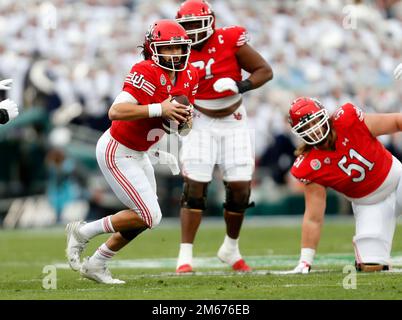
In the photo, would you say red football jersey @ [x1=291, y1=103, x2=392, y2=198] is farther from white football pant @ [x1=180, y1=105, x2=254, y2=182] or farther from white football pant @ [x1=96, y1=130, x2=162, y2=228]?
white football pant @ [x1=96, y1=130, x2=162, y2=228]

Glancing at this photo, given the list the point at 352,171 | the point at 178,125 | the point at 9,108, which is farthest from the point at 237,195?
the point at 9,108

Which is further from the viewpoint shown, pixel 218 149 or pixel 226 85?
pixel 218 149

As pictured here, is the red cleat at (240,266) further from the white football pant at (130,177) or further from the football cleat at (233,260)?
the white football pant at (130,177)

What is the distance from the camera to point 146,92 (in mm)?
6434

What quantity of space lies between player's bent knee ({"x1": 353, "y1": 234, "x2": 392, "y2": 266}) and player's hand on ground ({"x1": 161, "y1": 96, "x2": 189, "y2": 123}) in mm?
1760

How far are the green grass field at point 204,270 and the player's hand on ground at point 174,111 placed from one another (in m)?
1.07

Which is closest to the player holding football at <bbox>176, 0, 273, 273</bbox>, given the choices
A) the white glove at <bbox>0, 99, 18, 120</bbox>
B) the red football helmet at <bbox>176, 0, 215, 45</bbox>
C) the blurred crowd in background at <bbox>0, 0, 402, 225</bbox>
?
the red football helmet at <bbox>176, 0, 215, 45</bbox>

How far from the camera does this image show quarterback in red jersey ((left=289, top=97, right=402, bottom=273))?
22.7 ft

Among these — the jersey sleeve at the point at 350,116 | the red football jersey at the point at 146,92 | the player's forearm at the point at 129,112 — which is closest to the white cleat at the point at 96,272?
the red football jersey at the point at 146,92

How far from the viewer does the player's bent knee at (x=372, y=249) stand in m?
7.12

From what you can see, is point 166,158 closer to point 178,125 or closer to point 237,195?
point 178,125

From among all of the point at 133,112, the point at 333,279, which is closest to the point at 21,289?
the point at 133,112

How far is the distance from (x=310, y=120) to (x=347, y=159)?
430mm

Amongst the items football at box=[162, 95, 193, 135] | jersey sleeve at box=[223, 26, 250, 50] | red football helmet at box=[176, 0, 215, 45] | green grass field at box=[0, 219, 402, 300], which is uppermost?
red football helmet at box=[176, 0, 215, 45]
